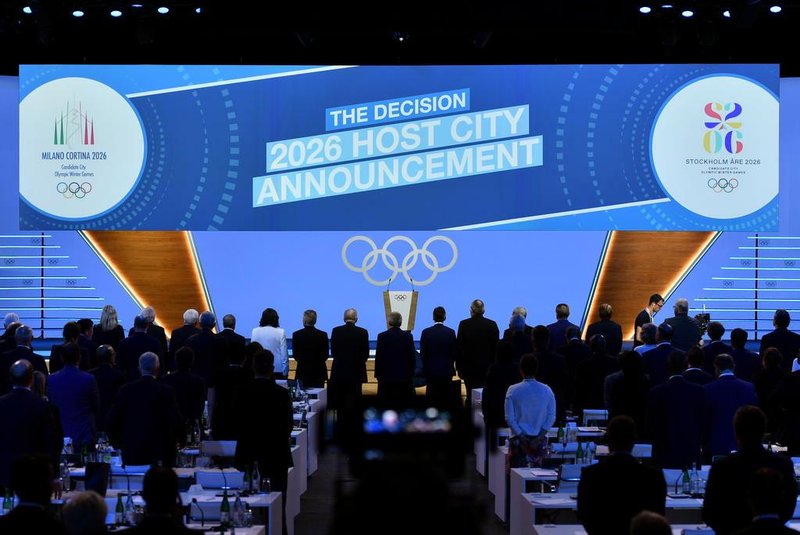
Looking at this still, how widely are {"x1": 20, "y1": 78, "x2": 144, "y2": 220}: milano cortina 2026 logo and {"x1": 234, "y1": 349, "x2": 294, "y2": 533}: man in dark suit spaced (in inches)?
309

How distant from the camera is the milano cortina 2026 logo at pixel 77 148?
1473cm

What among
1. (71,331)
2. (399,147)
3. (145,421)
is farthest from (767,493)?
(399,147)

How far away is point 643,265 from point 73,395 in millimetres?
8750

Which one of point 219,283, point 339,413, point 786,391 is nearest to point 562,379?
point 786,391

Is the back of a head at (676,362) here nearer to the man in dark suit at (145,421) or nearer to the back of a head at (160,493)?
the man in dark suit at (145,421)

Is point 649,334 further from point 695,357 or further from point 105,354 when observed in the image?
point 105,354

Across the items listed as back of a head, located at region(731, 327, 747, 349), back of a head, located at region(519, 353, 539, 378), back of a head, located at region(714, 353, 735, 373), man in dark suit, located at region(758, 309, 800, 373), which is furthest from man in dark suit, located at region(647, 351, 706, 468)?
man in dark suit, located at region(758, 309, 800, 373)

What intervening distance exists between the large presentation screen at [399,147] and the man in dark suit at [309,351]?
3225 mm

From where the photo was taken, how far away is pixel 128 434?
7473 mm

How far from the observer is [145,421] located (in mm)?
7441

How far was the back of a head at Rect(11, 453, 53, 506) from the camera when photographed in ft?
14.8

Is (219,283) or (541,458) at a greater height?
(219,283)

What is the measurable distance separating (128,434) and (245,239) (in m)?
8.18
